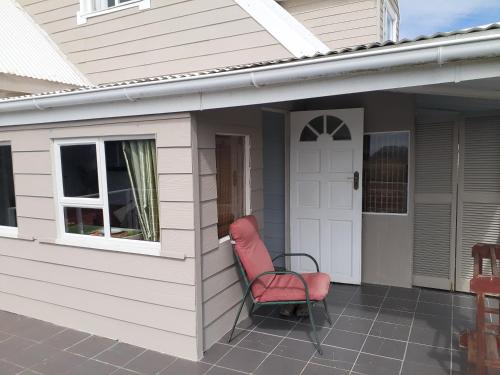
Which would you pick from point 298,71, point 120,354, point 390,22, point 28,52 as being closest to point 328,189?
point 298,71

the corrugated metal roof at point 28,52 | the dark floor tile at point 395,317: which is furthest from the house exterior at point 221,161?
the dark floor tile at point 395,317

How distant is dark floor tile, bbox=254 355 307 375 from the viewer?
3.09 meters

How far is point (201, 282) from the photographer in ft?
11.0

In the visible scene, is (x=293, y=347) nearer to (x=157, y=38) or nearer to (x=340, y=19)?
(x=157, y=38)

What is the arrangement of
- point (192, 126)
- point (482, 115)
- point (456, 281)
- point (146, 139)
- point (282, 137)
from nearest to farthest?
1. point (192, 126)
2. point (146, 139)
3. point (482, 115)
4. point (456, 281)
5. point (282, 137)

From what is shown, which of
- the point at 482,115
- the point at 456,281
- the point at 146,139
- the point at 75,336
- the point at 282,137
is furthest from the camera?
the point at 282,137

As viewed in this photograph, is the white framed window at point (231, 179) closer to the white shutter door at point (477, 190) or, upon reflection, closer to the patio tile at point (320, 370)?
the patio tile at point (320, 370)

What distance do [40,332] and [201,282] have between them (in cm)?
184

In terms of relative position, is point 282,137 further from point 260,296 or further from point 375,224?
point 260,296

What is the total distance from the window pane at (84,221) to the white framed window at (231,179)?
1.14 m

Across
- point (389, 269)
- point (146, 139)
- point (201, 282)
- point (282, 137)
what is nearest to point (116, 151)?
point (146, 139)

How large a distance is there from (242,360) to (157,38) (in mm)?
4231

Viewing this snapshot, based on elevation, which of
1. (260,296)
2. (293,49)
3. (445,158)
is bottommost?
(260,296)

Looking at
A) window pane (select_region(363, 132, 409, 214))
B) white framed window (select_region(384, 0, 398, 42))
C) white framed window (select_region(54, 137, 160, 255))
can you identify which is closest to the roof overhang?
white framed window (select_region(54, 137, 160, 255))
